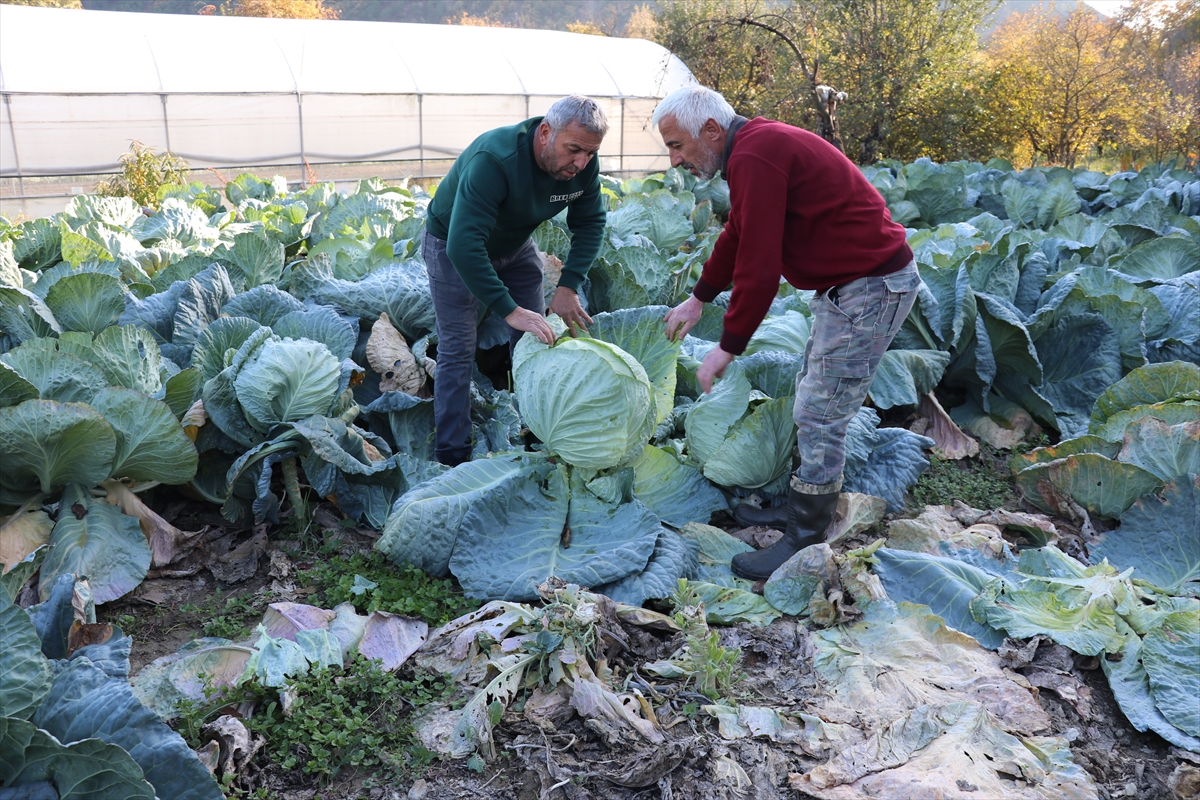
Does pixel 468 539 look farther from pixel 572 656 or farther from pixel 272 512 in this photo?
pixel 272 512

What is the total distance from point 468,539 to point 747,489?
126 cm

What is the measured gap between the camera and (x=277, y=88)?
52.2ft

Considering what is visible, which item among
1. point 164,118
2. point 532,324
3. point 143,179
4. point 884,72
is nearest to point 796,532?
point 532,324

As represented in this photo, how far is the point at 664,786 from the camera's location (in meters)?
2.34

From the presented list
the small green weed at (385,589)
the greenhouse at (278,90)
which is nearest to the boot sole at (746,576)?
the small green weed at (385,589)

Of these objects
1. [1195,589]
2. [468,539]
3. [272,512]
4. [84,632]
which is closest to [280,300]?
[272,512]

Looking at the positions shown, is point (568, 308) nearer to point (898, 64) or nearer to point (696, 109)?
point (696, 109)

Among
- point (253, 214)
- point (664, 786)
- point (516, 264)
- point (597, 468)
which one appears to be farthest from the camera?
point (253, 214)

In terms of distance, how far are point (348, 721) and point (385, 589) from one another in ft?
2.57

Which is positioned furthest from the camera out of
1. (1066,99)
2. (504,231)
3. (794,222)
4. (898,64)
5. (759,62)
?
(1066,99)

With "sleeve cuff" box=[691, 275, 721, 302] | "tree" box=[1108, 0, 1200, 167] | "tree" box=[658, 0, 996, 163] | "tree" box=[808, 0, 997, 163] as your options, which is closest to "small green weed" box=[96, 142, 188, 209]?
"sleeve cuff" box=[691, 275, 721, 302]

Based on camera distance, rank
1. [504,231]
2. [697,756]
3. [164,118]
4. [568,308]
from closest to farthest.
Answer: [697,756]
[504,231]
[568,308]
[164,118]

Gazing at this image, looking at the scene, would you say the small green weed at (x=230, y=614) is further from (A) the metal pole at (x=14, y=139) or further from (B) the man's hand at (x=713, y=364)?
(A) the metal pole at (x=14, y=139)

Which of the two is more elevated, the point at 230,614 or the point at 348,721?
the point at 348,721
